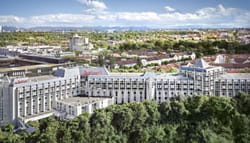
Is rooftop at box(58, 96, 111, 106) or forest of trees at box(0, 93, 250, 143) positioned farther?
rooftop at box(58, 96, 111, 106)

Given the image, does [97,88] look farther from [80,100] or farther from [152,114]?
[152,114]

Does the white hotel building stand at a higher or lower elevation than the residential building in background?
lower

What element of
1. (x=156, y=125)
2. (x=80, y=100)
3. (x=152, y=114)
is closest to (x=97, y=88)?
(x=80, y=100)

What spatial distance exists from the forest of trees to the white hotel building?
42.6 inches

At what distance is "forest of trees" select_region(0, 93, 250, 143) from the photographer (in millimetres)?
6664

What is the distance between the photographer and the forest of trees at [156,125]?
6.66 meters

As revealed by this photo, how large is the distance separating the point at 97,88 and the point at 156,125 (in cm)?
326

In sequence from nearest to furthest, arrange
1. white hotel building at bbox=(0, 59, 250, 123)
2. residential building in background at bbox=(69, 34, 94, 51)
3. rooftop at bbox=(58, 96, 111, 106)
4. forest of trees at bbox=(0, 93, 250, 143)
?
forest of trees at bbox=(0, 93, 250, 143) → white hotel building at bbox=(0, 59, 250, 123) → rooftop at bbox=(58, 96, 111, 106) → residential building in background at bbox=(69, 34, 94, 51)

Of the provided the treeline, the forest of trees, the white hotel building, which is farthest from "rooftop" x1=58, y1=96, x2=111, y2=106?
the treeline

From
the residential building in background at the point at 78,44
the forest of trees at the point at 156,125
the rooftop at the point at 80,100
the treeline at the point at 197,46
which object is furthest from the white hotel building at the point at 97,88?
the residential building in background at the point at 78,44

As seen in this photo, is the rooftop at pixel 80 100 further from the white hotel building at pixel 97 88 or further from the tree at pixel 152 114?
the tree at pixel 152 114

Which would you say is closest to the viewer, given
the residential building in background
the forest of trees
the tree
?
the forest of trees

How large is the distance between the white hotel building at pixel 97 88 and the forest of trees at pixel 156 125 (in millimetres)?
1081

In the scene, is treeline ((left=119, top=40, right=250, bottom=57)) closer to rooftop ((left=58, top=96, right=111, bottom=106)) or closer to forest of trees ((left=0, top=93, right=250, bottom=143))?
rooftop ((left=58, top=96, right=111, bottom=106))
